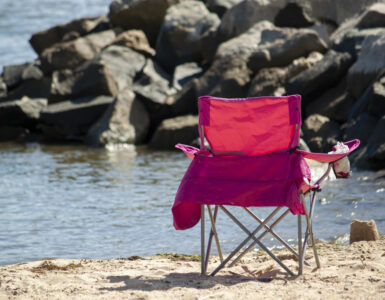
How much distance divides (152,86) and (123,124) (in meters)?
1.18

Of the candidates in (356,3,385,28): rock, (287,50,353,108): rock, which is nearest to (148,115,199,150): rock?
(287,50,353,108): rock

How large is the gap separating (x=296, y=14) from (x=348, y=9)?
1215mm

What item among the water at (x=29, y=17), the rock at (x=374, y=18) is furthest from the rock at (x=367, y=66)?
→ the water at (x=29, y=17)

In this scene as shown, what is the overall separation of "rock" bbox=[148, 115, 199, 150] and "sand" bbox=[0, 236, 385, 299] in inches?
342

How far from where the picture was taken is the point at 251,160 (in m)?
4.41

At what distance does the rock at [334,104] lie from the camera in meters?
12.3

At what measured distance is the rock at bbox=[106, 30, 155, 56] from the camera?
17562 mm

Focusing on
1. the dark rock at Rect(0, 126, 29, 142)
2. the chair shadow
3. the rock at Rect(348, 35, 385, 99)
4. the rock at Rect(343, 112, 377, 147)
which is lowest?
the dark rock at Rect(0, 126, 29, 142)

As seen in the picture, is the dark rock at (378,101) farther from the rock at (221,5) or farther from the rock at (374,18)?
the rock at (221,5)

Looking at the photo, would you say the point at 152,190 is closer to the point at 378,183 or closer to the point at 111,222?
the point at 111,222

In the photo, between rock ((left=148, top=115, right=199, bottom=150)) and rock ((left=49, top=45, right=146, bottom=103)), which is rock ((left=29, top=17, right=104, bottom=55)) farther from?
rock ((left=148, top=115, right=199, bottom=150))

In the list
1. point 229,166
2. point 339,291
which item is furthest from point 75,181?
point 339,291

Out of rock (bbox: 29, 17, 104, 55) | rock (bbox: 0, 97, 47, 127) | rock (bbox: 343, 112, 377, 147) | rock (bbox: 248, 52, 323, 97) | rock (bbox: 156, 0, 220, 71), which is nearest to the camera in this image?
rock (bbox: 343, 112, 377, 147)

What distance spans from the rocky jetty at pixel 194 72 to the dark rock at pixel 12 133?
26 millimetres
